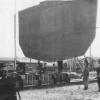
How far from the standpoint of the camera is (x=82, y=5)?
4.77m

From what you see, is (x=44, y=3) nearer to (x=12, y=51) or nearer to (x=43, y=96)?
(x=12, y=51)

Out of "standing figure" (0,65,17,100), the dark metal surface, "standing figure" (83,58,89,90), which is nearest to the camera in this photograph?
"standing figure" (0,65,17,100)

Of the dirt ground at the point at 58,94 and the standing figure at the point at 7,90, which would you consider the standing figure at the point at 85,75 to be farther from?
the standing figure at the point at 7,90

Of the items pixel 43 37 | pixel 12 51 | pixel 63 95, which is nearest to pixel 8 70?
pixel 12 51

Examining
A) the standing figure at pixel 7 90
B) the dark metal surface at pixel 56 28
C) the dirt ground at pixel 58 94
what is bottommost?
the dirt ground at pixel 58 94

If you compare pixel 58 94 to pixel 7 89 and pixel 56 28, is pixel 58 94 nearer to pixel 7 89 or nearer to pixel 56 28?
pixel 56 28

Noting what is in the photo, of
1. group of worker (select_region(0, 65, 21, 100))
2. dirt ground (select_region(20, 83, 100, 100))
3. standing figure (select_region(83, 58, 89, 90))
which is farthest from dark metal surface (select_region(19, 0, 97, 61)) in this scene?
dirt ground (select_region(20, 83, 100, 100))

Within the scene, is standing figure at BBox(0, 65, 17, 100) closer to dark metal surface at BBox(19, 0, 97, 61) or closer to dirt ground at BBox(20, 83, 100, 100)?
dark metal surface at BBox(19, 0, 97, 61)

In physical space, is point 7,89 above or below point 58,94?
above

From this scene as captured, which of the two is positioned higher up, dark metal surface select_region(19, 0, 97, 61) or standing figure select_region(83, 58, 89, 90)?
dark metal surface select_region(19, 0, 97, 61)

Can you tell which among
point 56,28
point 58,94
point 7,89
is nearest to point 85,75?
point 58,94

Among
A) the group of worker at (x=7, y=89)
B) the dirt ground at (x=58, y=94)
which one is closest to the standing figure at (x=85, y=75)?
the dirt ground at (x=58, y=94)

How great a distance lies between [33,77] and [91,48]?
40.3 inches

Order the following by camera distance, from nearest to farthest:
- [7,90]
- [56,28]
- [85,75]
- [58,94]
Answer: [7,90], [56,28], [58,94], [85,75]
